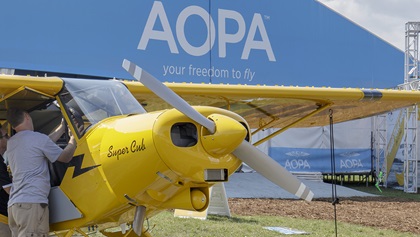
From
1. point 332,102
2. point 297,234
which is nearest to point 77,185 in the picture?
point 332,102

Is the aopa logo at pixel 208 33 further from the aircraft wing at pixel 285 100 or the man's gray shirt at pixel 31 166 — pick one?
the man's gray shirt at pixel 31 166

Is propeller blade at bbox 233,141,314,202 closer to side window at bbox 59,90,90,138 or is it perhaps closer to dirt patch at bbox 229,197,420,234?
side window at bbox 59,90,90,138

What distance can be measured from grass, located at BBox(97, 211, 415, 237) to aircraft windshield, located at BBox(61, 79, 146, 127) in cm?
374

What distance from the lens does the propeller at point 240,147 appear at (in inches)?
174

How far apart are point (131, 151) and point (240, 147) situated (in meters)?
0.85

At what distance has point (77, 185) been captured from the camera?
557 centimetres

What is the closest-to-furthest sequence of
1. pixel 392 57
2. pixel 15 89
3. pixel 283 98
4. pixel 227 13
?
pixel 15 89 < pixel 283 98 < pixel 227 13 < pixel 392 57

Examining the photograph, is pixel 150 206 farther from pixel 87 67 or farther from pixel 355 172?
pixel 355 172

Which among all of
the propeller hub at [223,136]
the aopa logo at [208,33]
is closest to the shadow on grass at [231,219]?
the propeller hub at [223,136]

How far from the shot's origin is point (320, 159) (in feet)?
68.7

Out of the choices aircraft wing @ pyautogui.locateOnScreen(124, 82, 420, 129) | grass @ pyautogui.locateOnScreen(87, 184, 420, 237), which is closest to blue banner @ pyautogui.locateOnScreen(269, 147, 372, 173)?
grass @ pyautogui.locateOnScreen(87, 184, 420, 237)

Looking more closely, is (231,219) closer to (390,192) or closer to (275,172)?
(275,172)

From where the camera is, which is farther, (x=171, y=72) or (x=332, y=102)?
(x=171, y=72)

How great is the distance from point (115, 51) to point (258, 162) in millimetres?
11738
